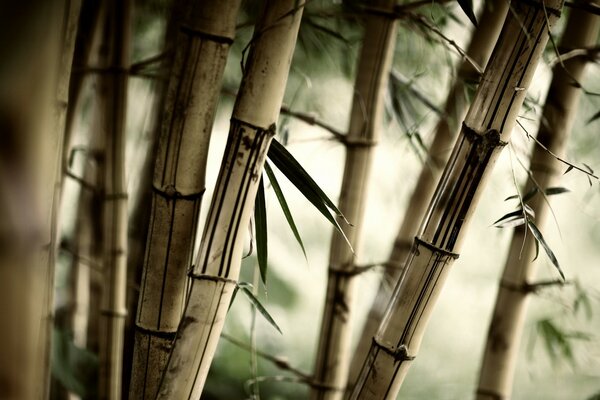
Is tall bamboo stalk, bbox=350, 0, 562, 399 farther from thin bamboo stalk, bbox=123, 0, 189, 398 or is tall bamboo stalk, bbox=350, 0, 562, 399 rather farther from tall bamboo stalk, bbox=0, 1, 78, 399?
thin bamboo stalk, bbox=123, 0, 189, 398

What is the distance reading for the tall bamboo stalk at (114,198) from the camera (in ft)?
3.09

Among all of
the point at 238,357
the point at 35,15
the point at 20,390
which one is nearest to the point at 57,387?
the point at 238,357

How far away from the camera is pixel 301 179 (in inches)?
23.8

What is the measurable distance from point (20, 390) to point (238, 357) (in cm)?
187

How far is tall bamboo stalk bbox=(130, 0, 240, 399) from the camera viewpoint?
1.84 feet

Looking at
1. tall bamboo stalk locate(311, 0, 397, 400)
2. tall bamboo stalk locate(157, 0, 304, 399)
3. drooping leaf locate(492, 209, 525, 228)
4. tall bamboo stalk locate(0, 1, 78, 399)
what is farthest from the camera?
tall bamboo stalk locate(311, 0, 397, 400)

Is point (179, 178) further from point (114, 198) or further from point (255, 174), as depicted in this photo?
point (114, 198)

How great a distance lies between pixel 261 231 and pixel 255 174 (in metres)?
0.09

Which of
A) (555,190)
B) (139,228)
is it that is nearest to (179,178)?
(555,190)

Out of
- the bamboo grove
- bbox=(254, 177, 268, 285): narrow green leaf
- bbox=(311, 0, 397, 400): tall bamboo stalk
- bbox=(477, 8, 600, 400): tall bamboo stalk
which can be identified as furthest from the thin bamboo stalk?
bbox=(477, 8, 600, 400): tall bamboo stalk

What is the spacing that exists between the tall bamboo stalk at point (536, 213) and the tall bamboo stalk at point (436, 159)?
0.36ft

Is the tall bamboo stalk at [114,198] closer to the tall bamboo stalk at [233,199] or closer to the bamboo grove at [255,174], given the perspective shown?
the bamboo grove at [255,174]

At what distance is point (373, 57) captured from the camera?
0.85 metres

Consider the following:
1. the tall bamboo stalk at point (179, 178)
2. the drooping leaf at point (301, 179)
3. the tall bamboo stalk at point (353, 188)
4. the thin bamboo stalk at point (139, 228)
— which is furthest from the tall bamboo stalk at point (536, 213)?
the thin bamboo stalk at point (139, 228)
